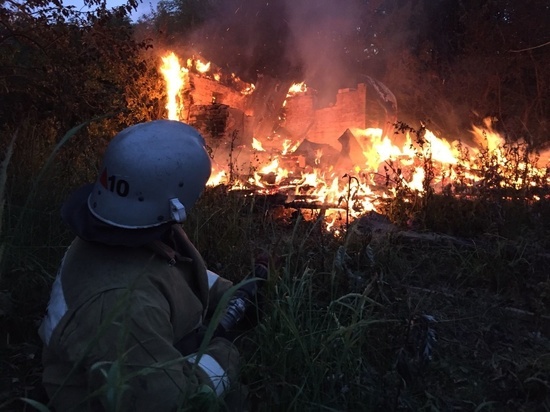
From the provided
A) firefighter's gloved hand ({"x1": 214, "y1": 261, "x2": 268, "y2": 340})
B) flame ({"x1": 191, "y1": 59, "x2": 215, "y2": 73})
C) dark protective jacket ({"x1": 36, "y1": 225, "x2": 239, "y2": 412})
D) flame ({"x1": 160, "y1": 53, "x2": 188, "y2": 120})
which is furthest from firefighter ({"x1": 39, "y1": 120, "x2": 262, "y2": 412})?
flame ({"x1": 191, "y1": 59, "x2": 215, "y2": 73})

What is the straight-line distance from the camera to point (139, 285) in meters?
1.67

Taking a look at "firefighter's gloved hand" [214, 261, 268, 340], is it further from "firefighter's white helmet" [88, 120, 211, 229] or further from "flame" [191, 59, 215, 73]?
"flame" [191, 59, 215, 73]

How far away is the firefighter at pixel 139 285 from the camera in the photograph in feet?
5.11

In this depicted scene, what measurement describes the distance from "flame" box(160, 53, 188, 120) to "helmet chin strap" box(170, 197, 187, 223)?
1106 centimetres

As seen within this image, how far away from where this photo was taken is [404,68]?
1419cm

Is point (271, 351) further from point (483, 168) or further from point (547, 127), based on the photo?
point (547, 127)

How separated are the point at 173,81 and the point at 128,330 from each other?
12067mm

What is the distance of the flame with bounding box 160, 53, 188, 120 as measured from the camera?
12547 mm

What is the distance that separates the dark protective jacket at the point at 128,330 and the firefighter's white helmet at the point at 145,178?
126mm

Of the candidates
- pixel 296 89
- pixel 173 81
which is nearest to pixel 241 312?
pixel 173 81

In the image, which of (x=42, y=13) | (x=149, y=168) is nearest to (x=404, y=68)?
(x=42, y=13)

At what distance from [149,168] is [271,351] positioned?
1.05 metres

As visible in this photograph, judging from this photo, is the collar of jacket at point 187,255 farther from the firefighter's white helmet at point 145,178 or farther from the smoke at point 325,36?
the smoke at point 325,36

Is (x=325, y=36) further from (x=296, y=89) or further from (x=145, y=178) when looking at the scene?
(x=145, y=178)
